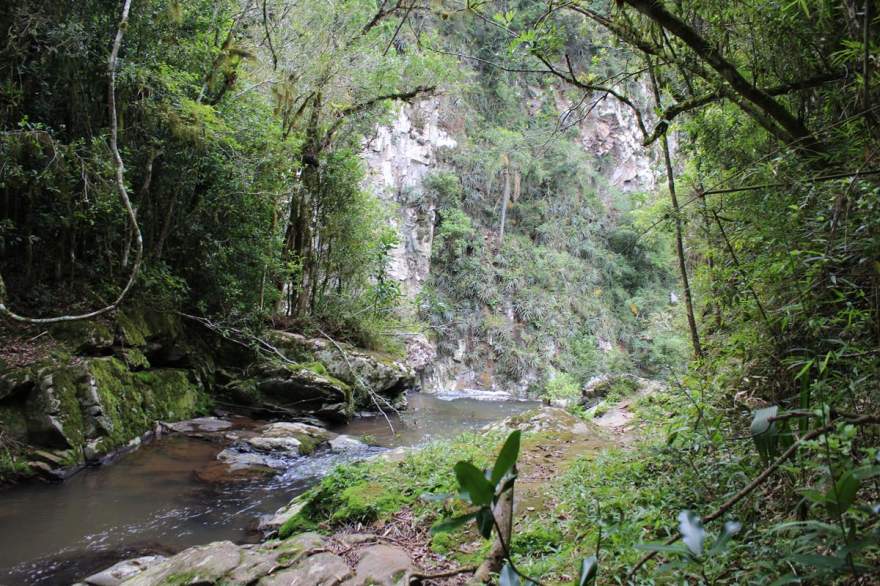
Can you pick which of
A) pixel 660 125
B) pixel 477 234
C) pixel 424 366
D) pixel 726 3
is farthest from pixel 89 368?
pixel 477 234

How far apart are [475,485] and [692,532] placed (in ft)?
1.46

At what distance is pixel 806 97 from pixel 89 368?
783 cm

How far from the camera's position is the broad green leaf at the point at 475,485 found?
933 mm

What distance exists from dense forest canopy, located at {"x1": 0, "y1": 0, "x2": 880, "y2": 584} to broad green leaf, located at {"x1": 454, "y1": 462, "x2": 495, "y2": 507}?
1.31 ft

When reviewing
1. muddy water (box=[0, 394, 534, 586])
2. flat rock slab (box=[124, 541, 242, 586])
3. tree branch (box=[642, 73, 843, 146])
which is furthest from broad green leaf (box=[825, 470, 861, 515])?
muddy water (box=[0, 394, 534, 586])

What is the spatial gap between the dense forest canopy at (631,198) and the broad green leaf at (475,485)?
1.31ft

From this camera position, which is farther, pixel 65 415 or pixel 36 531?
pixel 65 415

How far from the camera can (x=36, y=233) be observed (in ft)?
23.0

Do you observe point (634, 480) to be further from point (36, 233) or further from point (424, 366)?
point (424, 366)

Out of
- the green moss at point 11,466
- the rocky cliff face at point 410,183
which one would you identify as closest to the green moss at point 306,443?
the green moss at point 11,466

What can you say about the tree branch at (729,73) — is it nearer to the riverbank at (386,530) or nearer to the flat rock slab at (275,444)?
the riverbank at (386,530)

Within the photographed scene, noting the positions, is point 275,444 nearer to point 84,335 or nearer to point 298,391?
point 298,391

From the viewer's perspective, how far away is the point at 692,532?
100 cm

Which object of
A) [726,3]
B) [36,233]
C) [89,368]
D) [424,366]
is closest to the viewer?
[726,3]
